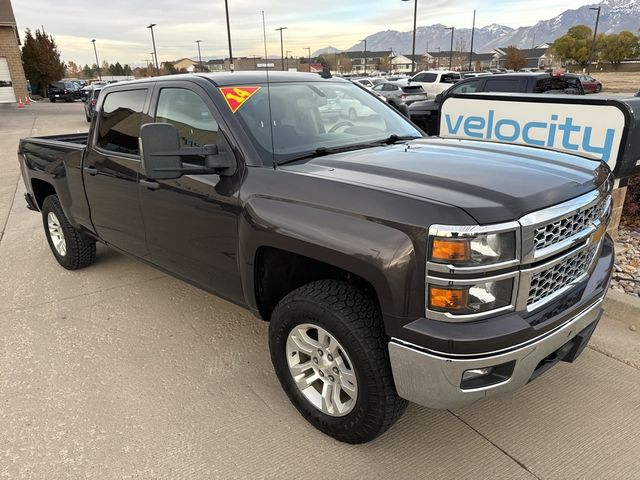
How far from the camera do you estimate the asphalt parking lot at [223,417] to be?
2.53 meters

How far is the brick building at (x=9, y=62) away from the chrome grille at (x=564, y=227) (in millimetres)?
42461

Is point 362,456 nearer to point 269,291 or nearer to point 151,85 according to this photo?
point 269,291

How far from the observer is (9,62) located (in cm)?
3619

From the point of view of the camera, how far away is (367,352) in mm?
2309

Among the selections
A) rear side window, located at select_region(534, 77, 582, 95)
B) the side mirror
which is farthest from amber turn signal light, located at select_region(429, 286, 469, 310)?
rear side window, located at select_region(534, 77, 582, 95)

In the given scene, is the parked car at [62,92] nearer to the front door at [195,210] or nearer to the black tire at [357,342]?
the front door at [195,210]

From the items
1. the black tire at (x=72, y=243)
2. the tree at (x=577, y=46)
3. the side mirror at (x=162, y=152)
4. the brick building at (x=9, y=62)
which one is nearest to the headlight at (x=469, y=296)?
the side mirror at (x=162, y=152)

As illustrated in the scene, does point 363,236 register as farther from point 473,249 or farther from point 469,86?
point 469,86

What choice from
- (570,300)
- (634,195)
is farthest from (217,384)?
(634,195)

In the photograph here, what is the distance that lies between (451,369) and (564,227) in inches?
33.2

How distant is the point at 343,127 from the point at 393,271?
1.58m

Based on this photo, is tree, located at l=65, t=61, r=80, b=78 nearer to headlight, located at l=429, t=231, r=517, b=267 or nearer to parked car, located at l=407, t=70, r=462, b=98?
parked car, located at l=407, t=70, r=462, b=98

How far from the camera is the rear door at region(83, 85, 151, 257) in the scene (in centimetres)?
374

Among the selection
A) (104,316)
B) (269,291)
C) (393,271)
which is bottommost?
(104,316)
